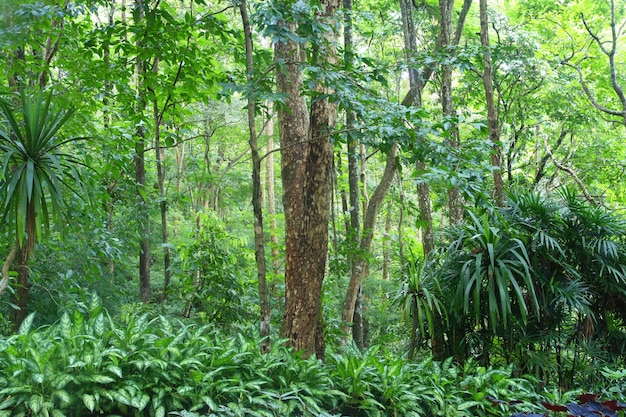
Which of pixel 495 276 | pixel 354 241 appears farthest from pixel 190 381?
pixel 354 241

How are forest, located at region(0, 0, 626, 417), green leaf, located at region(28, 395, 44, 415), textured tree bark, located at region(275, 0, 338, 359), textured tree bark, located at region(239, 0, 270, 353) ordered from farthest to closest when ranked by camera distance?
textured tree bark, located at region(275, 0, 338, 359), textured tree bark, located at region(239, 0, 270, 353), forest, located at region(0, 0, 626, 417), green leaf, located at region(28, 395, 44, 415)

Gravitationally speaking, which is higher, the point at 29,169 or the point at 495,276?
the point at 29,169

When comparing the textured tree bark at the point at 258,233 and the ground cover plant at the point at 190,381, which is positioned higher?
the textured tree bark at the point at 258,233

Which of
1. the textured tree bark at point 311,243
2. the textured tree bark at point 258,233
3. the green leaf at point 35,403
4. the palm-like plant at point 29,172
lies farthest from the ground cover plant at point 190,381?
the textured tree bark at point 311,243

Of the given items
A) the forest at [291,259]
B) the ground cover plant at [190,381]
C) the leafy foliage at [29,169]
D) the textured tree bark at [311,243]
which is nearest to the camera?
the ground cover plant at [190,381]

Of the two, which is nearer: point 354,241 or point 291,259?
point 291,259

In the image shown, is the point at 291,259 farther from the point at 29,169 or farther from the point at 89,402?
the point at 89,402

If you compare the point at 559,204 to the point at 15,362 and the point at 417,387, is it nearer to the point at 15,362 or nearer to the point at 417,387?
the point at 417,387

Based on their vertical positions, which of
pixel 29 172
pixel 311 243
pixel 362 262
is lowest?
pixel 362 262

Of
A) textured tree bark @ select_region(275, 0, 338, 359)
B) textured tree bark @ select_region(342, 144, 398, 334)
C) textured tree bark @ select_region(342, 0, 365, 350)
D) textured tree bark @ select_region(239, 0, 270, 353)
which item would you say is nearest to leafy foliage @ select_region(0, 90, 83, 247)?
textured tree bark @ select_region(239, 0, 270, 353)

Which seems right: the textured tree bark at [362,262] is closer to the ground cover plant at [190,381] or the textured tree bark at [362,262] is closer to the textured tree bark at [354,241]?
the textured tree bark at [354,241]

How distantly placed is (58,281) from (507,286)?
471 cm

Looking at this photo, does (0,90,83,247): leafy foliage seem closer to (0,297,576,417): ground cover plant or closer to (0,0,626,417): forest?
(0,0,626,417): forest

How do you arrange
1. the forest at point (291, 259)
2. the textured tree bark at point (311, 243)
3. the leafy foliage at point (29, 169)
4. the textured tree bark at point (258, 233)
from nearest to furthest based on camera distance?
Result: the forest at point (291, 259) → the leafy foliage at point (29, 169) → the textured tree bark at point (258, 233) → the textured tree bark at point (311, 243)
